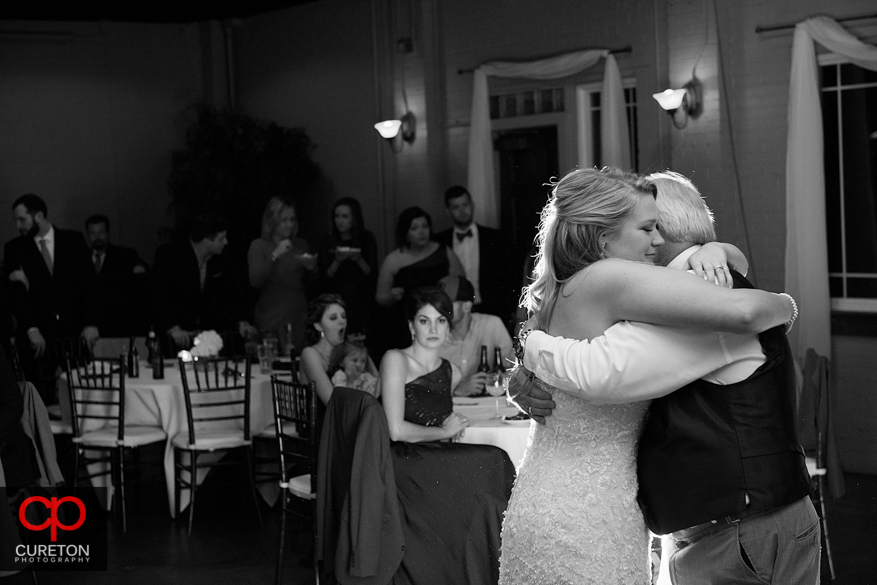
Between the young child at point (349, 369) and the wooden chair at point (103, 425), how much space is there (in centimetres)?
126

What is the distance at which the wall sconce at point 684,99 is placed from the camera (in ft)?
20.7

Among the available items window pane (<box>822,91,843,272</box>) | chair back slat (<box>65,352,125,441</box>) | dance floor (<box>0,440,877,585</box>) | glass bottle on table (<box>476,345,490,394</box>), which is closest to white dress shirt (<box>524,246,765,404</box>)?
dance floor (<box>0,440,877,585</box>)

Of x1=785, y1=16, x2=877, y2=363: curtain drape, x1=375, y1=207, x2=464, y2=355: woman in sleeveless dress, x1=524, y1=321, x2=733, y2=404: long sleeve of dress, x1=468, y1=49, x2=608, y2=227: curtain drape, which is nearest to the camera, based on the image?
x1=524, y1=321, x2=733, y2=404: long sleeve of dress

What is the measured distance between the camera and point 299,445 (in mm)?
4406

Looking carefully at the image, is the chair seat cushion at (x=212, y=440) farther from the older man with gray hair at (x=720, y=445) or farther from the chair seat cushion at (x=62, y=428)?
the older man with gray hair at (x=720, y=445)

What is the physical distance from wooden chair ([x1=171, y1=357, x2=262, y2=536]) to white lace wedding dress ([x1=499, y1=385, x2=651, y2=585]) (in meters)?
3.39

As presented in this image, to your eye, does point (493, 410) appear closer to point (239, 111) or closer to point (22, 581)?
point (22, 581)

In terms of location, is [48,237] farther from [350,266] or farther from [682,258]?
[682,258]

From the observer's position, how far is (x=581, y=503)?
1.92m

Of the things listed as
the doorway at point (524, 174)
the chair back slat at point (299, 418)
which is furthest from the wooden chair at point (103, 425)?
the doorway at point (524, 174)

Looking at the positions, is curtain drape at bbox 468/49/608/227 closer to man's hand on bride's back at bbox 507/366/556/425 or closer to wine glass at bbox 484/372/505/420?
wine glass at bbox 484/372/505/420

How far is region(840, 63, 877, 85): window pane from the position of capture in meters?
5.80

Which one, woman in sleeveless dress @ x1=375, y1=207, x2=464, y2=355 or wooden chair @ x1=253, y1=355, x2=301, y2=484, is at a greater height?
woman in sleeveless dress @ x1=375, y1=207, x2=464, y2=355

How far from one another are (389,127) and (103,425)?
3692mm
